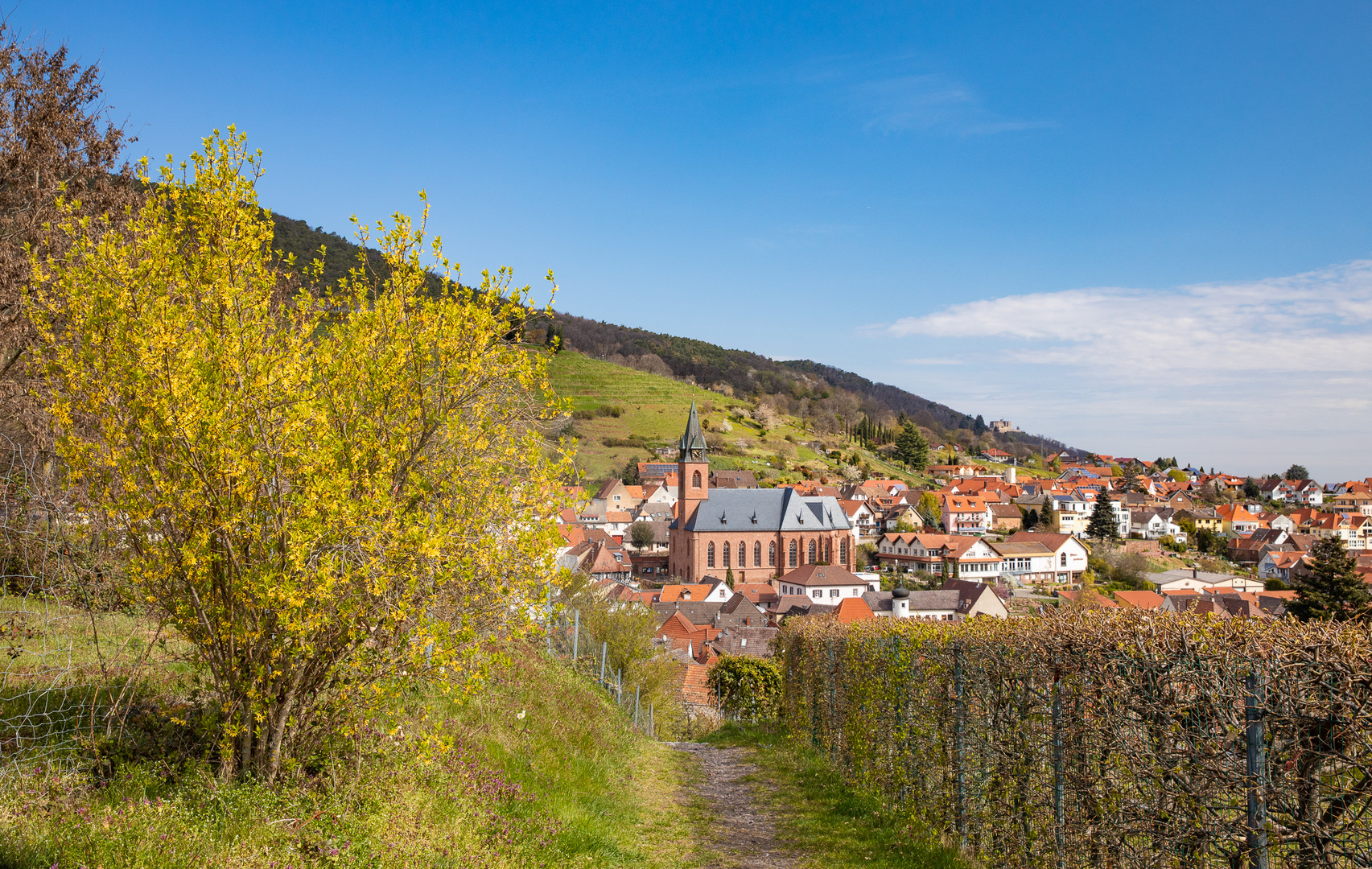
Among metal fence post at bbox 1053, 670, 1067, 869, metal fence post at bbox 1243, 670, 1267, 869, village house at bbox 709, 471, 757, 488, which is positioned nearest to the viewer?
metal fence post at bbox 1243, 670, 1267, 869

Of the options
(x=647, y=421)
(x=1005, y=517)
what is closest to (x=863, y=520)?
(x=1005, y=517)

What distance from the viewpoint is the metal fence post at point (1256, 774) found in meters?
3.86

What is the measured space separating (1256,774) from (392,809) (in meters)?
5.41

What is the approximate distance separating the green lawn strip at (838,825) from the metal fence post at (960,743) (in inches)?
11.1

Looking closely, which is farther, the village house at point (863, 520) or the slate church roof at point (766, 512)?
the village house at point (863, 520)

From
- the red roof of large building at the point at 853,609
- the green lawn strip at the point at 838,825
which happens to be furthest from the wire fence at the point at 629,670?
the red roof of large building at the point at 853,609

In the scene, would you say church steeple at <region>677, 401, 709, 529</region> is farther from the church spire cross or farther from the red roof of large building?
the red roof of large building

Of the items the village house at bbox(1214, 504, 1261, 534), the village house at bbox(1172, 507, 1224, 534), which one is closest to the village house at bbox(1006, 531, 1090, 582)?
the village house at bbox(1172, 507, 1224, 534)

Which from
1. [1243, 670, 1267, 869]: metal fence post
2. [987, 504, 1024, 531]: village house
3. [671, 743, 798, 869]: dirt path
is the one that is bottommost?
[987, 504, 1024, 531]: village house

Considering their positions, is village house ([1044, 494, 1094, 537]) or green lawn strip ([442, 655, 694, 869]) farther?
village house ([1044, 494, 1094, 537])

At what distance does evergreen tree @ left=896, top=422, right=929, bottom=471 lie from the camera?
136000 millimetres

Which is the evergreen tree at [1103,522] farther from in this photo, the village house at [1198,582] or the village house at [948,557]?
the village house at [948,557]

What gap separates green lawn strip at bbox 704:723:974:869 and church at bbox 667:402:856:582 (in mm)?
52042

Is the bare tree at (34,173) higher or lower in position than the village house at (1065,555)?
higher
